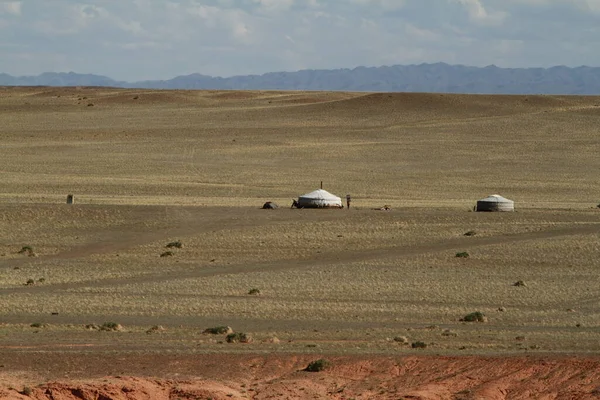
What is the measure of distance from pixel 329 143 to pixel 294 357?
64.5 m

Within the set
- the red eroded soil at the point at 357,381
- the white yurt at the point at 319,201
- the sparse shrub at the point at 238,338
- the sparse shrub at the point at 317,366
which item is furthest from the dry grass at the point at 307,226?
the sparse shrub at the point at 317,366

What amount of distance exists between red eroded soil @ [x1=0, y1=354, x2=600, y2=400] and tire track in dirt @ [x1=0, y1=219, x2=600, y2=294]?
42.0 ft

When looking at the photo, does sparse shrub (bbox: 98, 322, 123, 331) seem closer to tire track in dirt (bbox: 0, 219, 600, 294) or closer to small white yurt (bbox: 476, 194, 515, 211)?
tire track in dirt (bbox: 0, 219, 600, 294)

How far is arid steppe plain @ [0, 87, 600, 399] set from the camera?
2398 centimetres

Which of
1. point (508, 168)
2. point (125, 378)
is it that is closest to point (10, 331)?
point (125, 378)

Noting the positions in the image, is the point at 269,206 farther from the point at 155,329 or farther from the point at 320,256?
the point at 155,329

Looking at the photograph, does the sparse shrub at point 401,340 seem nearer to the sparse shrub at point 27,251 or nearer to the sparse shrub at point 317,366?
the sparse shrub at point 317,366

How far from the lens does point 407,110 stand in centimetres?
10931

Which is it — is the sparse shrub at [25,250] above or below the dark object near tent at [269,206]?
below

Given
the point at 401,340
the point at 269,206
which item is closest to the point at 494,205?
the point at 269,206

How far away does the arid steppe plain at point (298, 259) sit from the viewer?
23984 mm

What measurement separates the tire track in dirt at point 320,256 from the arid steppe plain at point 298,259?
0.13 m

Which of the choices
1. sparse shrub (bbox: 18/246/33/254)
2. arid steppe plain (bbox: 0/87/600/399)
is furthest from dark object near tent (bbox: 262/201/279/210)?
sparse shrub (bbox: 18/246/33/254)

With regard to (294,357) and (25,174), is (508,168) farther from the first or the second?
(294,357)
